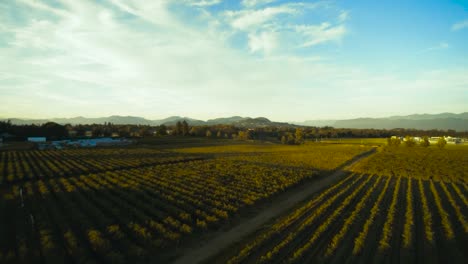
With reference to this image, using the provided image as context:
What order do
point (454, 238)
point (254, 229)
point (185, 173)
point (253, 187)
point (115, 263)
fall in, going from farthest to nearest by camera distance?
point (185, 173) < point (253, 187) < point (254, 229) < point (454, 238) < point (115, 263)

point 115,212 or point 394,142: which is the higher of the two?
point 394,142

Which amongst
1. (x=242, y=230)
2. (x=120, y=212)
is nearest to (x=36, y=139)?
(x=120, y=212)

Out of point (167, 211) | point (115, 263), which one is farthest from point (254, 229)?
point (115, 263)

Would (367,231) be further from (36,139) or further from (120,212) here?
(36,139)

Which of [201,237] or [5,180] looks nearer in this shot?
[201,237]

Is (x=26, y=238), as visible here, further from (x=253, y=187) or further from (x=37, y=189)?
(x=253, y=187)

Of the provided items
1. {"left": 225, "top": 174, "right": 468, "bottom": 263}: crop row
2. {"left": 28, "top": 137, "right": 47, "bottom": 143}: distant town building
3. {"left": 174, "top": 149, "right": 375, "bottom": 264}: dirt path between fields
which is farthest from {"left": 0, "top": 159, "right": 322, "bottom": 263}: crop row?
{"left": 28, "top": 137, "right": 47, "bottom": 143}: distant town building

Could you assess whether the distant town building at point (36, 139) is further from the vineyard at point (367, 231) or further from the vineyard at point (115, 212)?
the vineyard at point (367, 231)

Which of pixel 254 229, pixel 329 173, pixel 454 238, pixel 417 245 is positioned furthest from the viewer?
pixel 329 173
